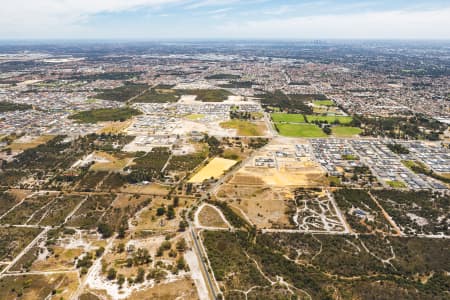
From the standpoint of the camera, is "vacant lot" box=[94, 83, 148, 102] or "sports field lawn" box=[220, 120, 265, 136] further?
"vacant lot" box=[94, 83, 148, 102]

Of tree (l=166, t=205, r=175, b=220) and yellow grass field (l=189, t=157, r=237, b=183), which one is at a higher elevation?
yellow grass field (l=189, t=157, r=237, b=183)

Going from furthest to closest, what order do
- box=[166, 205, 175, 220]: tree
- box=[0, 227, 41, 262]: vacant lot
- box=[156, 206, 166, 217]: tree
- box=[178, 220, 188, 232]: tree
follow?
box=[156, 206, 166, 217]: tree
box=[166, 205, 175, 220]: tree
box=[178, 220, 188, 232]: tree
box=[0, 227, 41, 262]: vacant lot

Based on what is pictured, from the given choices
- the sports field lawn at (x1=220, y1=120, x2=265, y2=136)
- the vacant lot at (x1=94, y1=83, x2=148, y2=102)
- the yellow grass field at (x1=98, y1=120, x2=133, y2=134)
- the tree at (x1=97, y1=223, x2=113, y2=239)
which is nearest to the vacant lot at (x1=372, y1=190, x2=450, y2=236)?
the sports field lawn at (x1=220, y1=120, x2=265, y2=136)

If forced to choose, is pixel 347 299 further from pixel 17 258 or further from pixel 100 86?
pixel 100 86

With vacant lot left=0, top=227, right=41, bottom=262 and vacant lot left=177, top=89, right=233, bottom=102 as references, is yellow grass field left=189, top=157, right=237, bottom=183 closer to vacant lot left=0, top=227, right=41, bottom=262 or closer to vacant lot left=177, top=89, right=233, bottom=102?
vacant lot left=0, top=227, right=41, bottom=262

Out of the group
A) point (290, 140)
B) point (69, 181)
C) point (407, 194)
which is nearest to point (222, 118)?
point (290, 140)

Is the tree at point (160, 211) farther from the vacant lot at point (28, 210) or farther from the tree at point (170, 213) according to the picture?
the vacant lot at point (28, 210)

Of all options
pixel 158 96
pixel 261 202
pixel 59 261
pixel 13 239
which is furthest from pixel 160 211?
pixel 158 96
